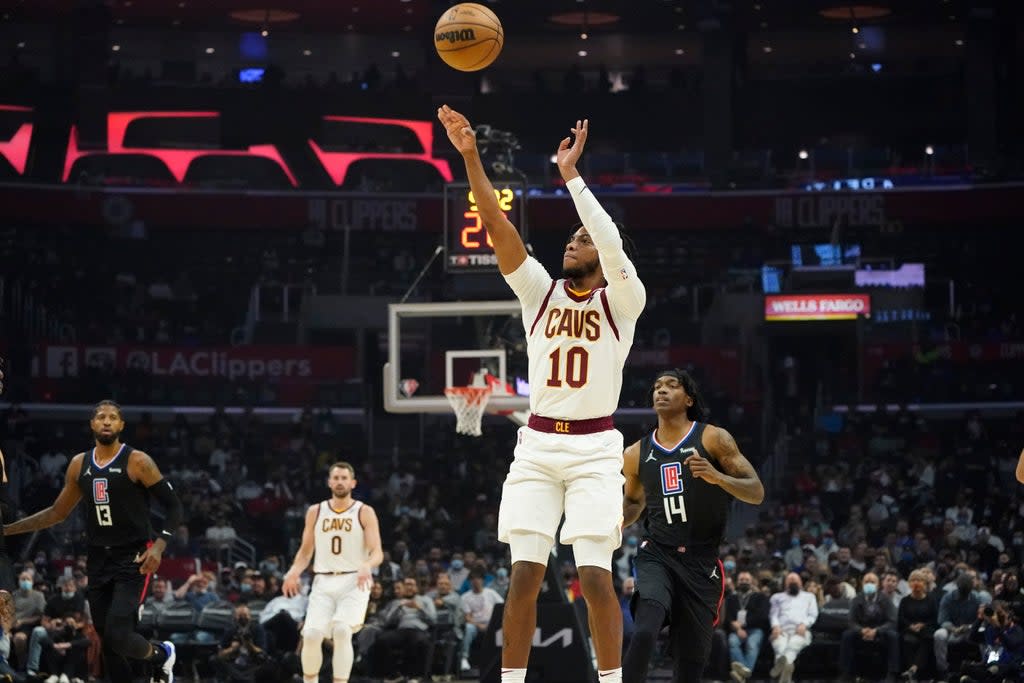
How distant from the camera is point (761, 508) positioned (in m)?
29.1

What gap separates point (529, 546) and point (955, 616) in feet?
37.6

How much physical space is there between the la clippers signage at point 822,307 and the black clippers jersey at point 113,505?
24733 mm

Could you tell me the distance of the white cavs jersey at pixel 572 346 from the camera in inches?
293

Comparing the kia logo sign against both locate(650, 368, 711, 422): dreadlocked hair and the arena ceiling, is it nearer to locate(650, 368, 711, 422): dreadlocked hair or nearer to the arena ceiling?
locate(650, 368, 711, 422): dreadlocked hair

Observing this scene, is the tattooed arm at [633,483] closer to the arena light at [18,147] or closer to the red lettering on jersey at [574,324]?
the red lettering on jersey at [574,324]

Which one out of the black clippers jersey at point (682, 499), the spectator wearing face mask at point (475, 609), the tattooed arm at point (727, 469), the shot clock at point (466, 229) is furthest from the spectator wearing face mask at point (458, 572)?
the tattooed arm at point (727, 469)

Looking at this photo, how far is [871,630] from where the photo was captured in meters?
17.6

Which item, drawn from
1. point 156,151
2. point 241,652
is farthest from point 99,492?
point 156,151

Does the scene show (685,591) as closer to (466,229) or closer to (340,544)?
(340,544)

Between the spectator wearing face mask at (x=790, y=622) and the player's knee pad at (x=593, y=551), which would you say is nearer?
the player's knee pad at (x=593, y=551)

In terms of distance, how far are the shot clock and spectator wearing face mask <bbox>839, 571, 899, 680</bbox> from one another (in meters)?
5.93

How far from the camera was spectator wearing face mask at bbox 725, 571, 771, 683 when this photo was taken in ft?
58.3

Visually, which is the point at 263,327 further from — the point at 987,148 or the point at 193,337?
the point at 987,148

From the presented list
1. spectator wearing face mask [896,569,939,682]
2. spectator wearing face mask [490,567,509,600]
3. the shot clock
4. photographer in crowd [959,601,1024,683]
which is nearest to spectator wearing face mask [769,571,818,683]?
spectator wearing face mask [896,569,939,682]
